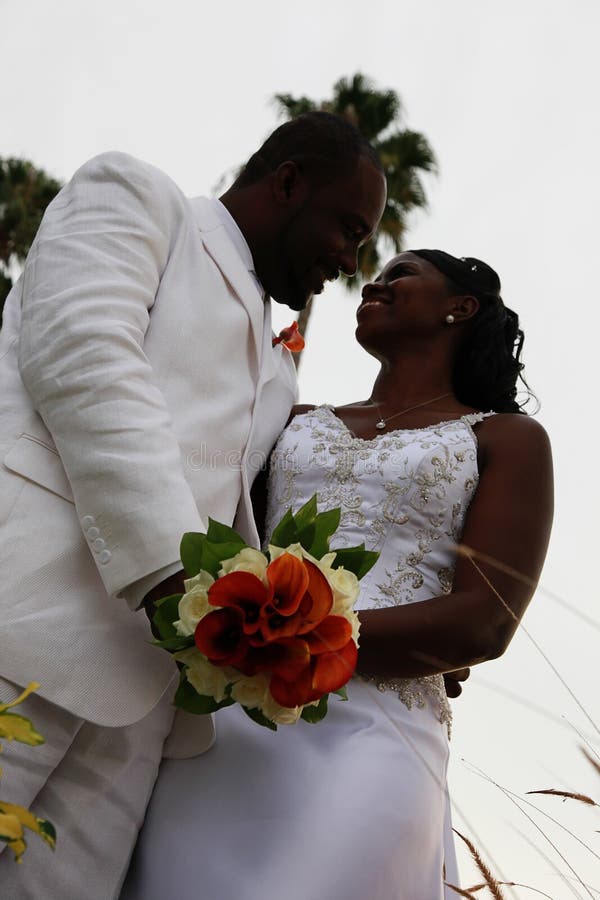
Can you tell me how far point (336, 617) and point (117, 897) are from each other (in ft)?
4.14

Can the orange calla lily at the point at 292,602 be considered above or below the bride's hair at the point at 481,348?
below

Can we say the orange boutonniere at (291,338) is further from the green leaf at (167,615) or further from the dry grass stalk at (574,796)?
the dry grass stalk at (574,796)

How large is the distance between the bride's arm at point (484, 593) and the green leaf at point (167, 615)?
84 centimetres

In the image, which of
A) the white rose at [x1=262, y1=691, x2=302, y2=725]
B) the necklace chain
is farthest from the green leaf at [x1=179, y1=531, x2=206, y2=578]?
the necklace chain

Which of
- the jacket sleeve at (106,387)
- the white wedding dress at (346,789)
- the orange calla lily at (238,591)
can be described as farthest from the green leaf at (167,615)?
the white wedding dress at (346,789)

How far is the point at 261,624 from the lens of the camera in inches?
74.2

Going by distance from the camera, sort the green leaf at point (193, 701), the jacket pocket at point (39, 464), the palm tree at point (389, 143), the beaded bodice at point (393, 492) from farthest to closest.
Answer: the palm tree at point (389, 143), the beaded bodice at point (393, 492), the jacket pocket at point (39, 464), the green leaf at point (193, 701)

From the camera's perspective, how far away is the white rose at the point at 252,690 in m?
2.04

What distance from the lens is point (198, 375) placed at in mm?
2816

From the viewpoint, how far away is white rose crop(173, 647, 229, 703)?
206 centimetres

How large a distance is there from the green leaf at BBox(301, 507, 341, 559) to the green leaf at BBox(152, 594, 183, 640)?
1.05 feet

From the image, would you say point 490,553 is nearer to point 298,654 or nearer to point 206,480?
point 206,480

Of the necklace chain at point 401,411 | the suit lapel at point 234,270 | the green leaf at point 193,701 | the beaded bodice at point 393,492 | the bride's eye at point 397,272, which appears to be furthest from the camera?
the bride's eye at point 397,272

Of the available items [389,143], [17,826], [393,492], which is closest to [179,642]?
[17,826]
